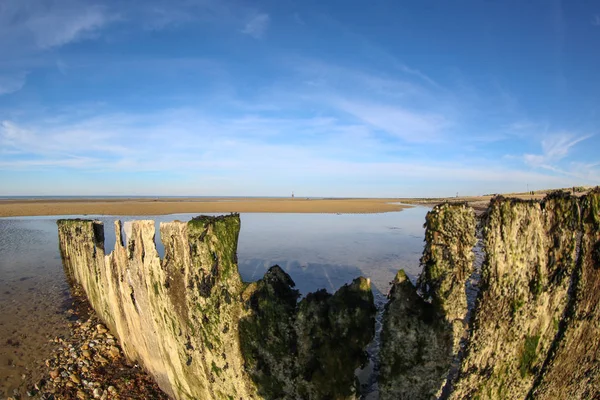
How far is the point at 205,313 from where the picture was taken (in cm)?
396

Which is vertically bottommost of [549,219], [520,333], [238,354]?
[238,354]

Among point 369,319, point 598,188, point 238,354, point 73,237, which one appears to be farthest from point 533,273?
point 73,237

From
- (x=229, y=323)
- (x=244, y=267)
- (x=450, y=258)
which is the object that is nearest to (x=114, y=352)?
(x=229, y=323)

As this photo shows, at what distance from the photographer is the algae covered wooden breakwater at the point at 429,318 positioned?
268cm

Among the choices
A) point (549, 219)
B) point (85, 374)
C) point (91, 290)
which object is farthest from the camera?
point (91, 290)

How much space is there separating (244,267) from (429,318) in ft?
31.7

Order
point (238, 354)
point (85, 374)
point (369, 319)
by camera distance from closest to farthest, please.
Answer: point (369, 319)
point (238, 354)
point (85, 374)

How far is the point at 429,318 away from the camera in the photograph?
289cm

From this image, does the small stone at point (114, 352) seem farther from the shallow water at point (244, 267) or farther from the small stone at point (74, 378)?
the shallow water at point (244, 267)

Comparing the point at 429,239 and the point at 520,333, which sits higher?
the point at 429,239

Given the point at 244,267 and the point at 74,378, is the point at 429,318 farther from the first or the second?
the point at 244,267

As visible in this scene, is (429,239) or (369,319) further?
(369,319)

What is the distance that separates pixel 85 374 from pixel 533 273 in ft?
22.0

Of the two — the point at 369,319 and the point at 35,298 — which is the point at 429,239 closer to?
the point at 369,319
